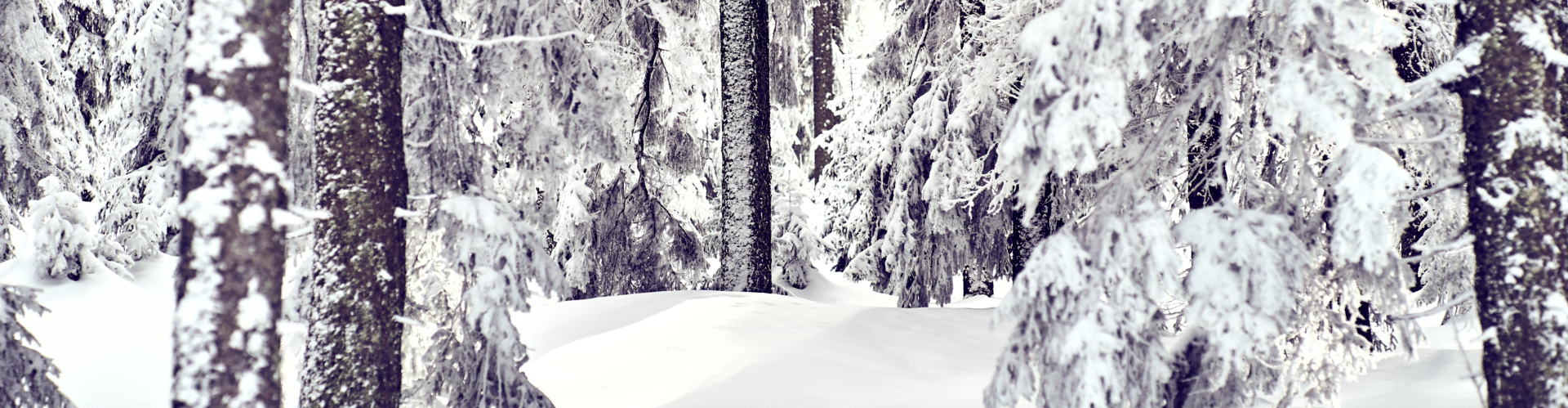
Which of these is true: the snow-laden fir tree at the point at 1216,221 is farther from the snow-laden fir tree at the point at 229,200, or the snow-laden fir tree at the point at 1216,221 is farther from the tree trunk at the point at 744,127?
the tree trunk at the point at 744,127

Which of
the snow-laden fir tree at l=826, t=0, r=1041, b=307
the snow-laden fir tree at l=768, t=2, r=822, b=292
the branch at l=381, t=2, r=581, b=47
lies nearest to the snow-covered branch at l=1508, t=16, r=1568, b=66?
the branch at l=381, t=2, r=581, b=47

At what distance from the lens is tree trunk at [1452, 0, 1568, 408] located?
4551 millimetres

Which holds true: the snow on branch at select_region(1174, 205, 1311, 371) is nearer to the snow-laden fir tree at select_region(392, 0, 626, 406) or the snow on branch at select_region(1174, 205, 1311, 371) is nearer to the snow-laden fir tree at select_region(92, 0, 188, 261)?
the snow-laden fir tree at select_region(392, 0, 626, 406)

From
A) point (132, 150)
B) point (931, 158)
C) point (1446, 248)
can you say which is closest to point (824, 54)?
point (931, 158)

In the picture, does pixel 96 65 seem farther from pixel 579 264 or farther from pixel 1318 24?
pixel 1318 24

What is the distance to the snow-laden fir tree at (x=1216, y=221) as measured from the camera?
171 inches

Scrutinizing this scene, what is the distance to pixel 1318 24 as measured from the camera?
179 inches

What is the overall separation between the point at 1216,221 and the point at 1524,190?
1.33m

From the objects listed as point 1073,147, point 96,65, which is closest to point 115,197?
point 96,65

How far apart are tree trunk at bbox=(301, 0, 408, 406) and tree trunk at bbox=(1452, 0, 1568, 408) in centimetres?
535

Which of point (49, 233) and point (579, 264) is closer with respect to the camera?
point (49, 233)

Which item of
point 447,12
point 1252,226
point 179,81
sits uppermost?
point 447,12

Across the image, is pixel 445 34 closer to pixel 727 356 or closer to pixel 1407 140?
pixel 727 356

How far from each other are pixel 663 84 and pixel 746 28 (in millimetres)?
2568
